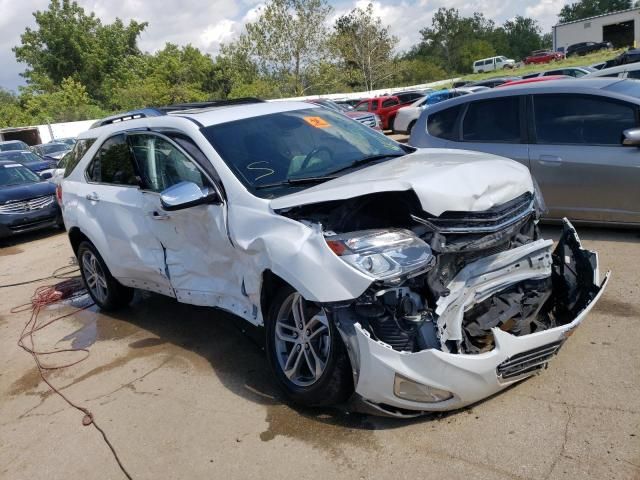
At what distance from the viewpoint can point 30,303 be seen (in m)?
7.07

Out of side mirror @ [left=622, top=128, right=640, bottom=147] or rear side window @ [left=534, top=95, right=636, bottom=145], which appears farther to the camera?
rear side window @ [left=534, top=95, right=636, bottom=145]

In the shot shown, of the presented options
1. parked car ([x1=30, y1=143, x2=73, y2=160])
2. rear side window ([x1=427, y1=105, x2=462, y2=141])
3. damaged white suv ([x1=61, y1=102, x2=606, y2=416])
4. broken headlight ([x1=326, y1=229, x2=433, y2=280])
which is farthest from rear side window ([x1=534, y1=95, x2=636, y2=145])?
parked car ([x1=30, y1=143, x2=73, y2=160])

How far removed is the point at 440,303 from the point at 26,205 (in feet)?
35.3

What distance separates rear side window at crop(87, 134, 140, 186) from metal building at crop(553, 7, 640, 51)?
219ft

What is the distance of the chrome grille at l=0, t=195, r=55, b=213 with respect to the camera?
11.5 metres

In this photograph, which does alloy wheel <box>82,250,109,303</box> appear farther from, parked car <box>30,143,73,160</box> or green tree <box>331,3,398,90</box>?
green tree <box>331,3,398,90</box>

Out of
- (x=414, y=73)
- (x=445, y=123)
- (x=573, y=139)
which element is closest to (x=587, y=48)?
(x=414, y=73)

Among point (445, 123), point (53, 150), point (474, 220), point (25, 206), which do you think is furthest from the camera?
point (53, 150)

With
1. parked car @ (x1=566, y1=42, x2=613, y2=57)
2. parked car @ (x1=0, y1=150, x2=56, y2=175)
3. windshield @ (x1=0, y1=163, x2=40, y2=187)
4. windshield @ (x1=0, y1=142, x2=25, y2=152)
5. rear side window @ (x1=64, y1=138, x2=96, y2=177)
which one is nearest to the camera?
rear side window @ (x1=64, y1=138, x2=96, y2=177)

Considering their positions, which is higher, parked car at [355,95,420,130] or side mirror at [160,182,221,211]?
side mirror at [160,182,221,211]

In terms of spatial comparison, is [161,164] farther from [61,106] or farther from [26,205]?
[61,106]

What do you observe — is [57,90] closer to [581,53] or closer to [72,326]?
[581,53]

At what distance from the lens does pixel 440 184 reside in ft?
10.8

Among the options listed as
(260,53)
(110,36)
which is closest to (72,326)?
(260,53)
